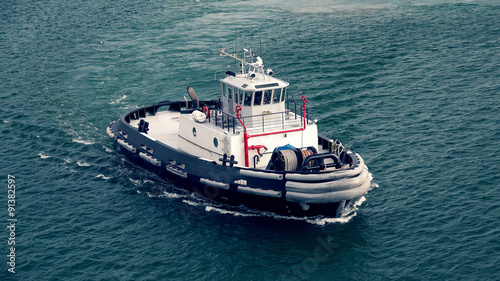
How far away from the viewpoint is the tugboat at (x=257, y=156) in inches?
1005

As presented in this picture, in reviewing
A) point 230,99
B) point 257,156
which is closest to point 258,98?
point 230,99

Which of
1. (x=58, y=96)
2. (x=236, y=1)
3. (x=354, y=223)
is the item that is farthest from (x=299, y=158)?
(x=236, y=1)

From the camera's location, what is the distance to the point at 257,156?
A: 27766mm

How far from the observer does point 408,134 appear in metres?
35.0

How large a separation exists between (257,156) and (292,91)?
49.9 ft

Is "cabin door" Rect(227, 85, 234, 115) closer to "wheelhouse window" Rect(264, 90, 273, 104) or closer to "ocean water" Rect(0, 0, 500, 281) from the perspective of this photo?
"wheelhouse window" Rect(264, 90, 273, 104)

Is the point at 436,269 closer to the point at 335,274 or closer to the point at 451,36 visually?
the point at 335,274

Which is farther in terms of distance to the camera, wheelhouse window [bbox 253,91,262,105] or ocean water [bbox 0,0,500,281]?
wheelhouse window [bbox 253,91,262,105]

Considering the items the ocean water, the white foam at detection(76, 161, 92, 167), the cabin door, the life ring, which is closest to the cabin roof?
the cabin door

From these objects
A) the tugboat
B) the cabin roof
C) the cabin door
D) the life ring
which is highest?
the cabin roof

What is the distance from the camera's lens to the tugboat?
25.5 meters

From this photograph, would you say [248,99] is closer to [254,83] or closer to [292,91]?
[254,83]

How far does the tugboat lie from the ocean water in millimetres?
895

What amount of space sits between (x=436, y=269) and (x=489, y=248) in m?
2.62
